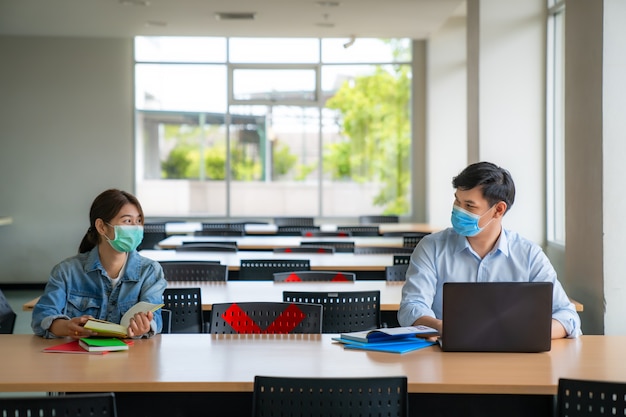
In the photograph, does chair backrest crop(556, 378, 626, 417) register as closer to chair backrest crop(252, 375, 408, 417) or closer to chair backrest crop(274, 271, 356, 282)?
chair backrest crop(252, 375, 408, 417)

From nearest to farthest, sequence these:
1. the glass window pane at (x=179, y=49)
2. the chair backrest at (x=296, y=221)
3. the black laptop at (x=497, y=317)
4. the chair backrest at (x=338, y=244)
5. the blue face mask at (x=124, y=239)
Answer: the black laptop at (x=497, y=317), the blue face mask at (x=124, y=239), the chair backrest at (x=338, y=244), the chair backrest at (x=296, y=221), the glass window pane at (x=179, y=49)

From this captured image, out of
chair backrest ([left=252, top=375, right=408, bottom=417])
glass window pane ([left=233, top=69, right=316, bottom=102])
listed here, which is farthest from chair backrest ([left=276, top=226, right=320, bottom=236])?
chair backrest ([left=252, top=375, right=408, bottom=417])

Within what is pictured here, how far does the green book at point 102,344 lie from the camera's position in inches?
117

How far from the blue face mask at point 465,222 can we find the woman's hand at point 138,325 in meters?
1.23

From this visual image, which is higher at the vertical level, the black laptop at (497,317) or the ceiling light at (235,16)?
the ceiling light at (235,16)

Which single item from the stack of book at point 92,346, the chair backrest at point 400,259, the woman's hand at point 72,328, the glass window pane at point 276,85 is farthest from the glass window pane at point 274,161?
the stack of book at point 92,346

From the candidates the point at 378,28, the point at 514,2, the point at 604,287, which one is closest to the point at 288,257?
the point at 604,287

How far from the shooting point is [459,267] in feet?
11.6

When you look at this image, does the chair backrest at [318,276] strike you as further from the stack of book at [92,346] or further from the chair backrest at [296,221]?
the chair backrest at [296,221]

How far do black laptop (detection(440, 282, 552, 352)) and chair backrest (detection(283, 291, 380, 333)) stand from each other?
1133 mm

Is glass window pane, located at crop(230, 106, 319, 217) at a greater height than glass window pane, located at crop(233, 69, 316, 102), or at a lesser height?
lesser

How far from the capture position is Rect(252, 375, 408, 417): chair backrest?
2.38 metres

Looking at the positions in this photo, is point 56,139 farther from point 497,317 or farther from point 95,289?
point 497,317

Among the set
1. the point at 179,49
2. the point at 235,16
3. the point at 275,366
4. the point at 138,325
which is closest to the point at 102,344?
the point at 138,325
